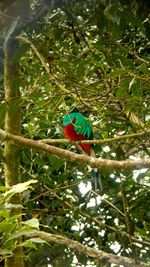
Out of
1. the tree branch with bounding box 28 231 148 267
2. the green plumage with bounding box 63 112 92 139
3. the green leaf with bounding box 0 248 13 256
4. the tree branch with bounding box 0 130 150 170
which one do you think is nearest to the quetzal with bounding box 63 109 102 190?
the green plumage with bounding box 63 112 92 139

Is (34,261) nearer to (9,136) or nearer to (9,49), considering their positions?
(9,136)

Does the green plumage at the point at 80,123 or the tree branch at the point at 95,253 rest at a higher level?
the green plumage at the point at 80,123

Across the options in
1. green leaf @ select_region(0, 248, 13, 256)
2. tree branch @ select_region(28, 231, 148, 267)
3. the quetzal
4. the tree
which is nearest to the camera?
green leaf @ select_region(0, 248, 13, 256)

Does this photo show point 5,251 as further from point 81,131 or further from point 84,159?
point 81,131

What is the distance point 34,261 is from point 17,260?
2.37ft

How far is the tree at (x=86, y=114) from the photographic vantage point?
2.01 metres

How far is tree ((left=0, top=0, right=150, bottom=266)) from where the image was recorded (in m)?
2.01

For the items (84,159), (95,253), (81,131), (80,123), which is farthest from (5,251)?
(81,131)

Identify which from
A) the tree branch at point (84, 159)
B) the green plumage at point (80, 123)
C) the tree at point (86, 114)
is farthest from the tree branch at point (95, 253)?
the green plumage at point (80, 123)

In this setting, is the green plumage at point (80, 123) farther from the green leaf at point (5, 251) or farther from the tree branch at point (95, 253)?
the green leaf at point (5, 251)

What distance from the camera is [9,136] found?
2.51m

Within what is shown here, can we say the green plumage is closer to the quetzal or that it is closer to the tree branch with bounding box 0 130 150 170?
the quetzal

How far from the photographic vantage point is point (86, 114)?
143 inches

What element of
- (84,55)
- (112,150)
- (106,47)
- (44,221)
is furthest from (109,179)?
(106,47)
